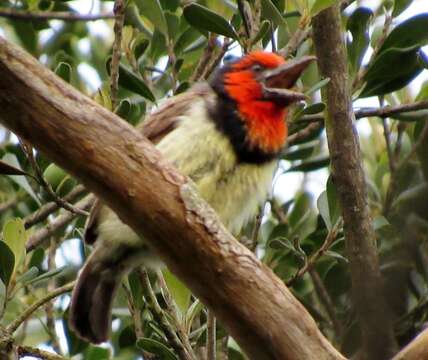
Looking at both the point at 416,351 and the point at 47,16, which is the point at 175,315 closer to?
the point at 416,351

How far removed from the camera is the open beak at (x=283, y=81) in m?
4.23

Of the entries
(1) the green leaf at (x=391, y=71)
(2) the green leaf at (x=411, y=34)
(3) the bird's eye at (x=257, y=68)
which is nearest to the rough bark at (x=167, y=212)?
(3) the bird's eye at (x=257, y=68)

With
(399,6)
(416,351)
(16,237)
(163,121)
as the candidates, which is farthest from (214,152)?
(416,351)

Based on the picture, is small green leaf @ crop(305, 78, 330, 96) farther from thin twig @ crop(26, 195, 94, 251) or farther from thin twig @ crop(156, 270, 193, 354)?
thin twig @ crop(26, 195, 94, 251)

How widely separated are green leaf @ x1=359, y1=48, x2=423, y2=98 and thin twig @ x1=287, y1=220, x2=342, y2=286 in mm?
579

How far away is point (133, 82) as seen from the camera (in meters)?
4.36

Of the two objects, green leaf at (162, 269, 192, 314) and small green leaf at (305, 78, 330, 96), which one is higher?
small green leaf at (305, 78, 330, 96)

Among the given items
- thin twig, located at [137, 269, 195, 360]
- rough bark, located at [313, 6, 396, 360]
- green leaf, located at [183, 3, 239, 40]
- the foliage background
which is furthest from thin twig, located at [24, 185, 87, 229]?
rough bark, located at [313, 6, 396, 360]

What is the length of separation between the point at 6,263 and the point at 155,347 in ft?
2.07

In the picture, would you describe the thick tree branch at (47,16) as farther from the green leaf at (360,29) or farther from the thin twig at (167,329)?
the thin twig at (167,329)

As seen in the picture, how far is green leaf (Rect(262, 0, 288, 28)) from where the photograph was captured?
418 centimetres

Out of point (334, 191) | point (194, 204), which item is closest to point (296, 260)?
point (334, 191)

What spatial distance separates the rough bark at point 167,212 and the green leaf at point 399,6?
65.2 inches


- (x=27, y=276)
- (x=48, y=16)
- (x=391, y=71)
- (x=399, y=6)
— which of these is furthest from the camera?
(x=48, y=16)
